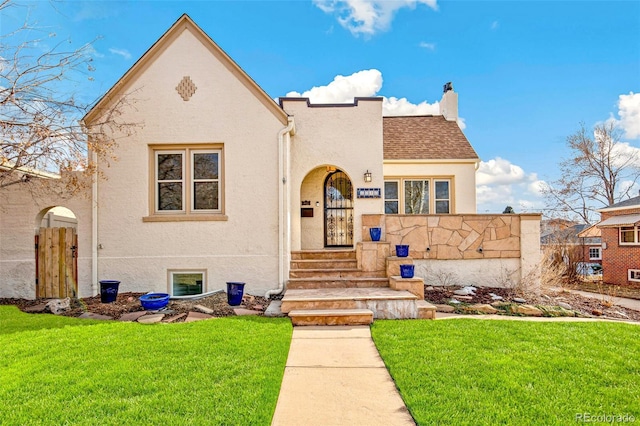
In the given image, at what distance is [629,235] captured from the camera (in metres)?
17.4

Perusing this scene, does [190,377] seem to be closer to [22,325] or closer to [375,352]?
[375,352]

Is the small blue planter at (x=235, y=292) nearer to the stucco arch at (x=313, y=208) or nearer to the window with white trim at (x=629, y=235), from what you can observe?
the stucco arch at (x=313, y=208)

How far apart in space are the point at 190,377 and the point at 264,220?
5.05m

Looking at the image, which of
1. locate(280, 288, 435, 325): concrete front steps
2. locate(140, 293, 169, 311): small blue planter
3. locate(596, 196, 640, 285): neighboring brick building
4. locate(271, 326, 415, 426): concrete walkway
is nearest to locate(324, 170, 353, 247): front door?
locate(280, 288, 435, 325): concrete front steps

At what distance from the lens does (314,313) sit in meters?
6.18

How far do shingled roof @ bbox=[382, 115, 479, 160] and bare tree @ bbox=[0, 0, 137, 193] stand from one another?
936cm

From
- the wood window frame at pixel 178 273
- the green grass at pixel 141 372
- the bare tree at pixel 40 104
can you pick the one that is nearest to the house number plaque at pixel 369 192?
the wood window frame at pixel 178 273

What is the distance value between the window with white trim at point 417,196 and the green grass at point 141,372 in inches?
316

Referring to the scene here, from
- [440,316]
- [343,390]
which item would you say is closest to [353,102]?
[440,316]

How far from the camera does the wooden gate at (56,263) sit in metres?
8.27
